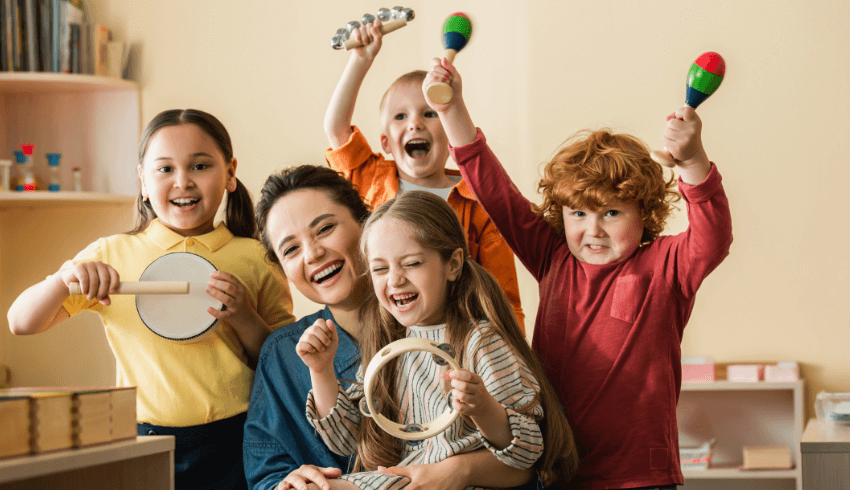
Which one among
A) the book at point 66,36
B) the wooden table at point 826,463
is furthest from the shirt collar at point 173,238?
the book at point 66,36

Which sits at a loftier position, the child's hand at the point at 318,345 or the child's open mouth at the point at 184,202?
the child's open mouth at the point at 184,202

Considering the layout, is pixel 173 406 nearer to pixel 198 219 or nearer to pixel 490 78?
pixel 198 219

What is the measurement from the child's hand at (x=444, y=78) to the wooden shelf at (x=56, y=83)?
212 cm

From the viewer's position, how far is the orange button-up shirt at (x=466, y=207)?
6.09 ft

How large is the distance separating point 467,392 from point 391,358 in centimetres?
14

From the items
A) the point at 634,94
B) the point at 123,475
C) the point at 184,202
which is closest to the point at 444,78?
the point at 184,202

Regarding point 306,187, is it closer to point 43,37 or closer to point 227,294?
point 227,294

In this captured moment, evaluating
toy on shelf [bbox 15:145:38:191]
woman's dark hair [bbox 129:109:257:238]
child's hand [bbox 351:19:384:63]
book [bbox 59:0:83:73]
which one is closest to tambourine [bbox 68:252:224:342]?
woman's dark hair [bbox 129:109:257:238]

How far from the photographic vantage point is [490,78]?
324 centimetres

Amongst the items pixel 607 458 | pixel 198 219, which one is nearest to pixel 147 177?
pixel 198 219

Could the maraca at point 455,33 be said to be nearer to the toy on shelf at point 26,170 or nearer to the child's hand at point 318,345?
the child's hand at point 318,345

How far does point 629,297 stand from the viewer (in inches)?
57.2

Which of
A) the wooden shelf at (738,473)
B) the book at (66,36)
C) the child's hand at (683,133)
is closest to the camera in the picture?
the child's hand at (683,133)

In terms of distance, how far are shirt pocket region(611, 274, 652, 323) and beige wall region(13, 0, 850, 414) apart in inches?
54.5
